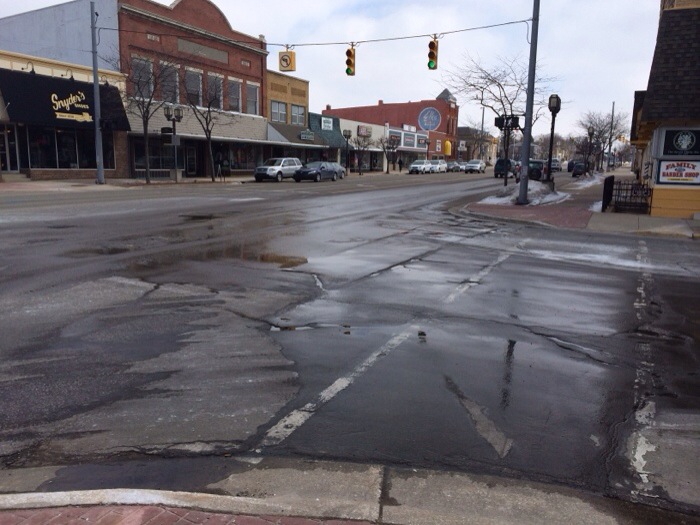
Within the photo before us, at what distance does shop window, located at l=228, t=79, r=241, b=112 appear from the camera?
46.6 metres

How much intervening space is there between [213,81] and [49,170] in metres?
14.5

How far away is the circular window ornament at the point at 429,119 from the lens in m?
90.1

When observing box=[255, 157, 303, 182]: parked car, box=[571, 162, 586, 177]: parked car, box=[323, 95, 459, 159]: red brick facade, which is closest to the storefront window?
box=[255, 157, 303, 182]: parked car

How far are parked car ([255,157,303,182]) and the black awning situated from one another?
9.54 meters

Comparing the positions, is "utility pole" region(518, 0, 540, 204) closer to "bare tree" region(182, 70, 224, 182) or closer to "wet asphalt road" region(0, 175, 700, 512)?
"wet asphalt road" region(0, 175, 700, 512)

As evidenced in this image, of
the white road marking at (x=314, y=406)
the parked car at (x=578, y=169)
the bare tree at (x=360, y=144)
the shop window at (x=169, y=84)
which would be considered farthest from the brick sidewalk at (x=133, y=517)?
the bare tree at (x=360, y=144)

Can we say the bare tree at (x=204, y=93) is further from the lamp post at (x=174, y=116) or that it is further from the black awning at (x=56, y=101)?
the black awning at (x=56, y=101)

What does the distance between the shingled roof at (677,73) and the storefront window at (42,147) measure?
29.9 m

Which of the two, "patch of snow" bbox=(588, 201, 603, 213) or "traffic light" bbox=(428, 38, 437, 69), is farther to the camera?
"patch of snow" bbox=(588, 201, 603, 213)

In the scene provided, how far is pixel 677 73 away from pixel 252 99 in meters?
36.8

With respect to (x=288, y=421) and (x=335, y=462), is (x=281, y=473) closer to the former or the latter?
(x=335, y=462)

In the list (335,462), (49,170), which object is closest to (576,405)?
(335,462)

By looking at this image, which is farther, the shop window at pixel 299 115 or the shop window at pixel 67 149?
the shop window at pixel 299 115

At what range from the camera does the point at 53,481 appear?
137 inches
